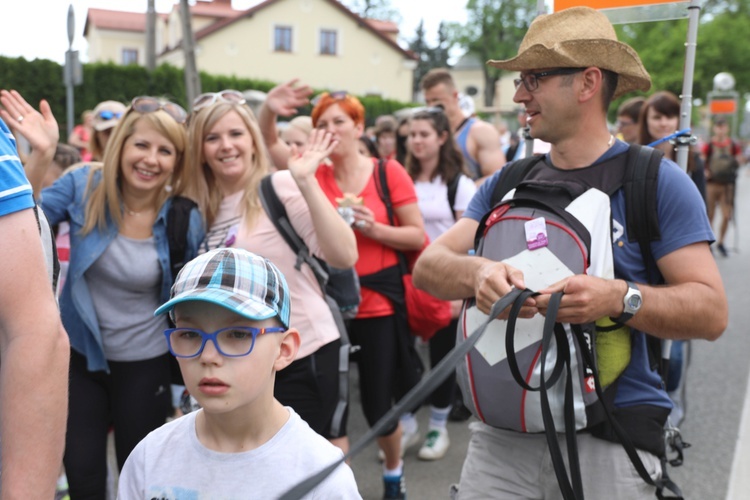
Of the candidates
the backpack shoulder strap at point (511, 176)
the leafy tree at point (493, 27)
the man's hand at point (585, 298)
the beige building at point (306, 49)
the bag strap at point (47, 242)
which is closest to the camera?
the bag strap at point (47, 242)

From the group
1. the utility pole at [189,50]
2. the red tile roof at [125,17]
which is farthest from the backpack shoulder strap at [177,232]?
the red tile roof at [125,17]

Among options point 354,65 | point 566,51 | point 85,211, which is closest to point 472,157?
point 85,211

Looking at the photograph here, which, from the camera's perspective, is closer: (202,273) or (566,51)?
(202,273)

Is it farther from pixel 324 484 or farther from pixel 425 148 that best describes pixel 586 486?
pixel 425 148

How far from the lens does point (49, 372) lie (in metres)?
1.56

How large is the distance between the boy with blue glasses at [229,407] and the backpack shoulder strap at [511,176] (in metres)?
1.04

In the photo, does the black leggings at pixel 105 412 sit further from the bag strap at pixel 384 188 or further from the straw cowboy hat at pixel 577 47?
the straw cowboy hat at pixel 577 47

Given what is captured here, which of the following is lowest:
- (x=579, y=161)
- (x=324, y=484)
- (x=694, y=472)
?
(x=694, y=472)

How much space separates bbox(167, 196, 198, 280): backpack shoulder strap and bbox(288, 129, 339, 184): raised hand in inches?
21.9

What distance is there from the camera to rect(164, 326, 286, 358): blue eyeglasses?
5.58ft

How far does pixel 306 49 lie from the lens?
47281mm

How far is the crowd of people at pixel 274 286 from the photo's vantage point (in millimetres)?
1700

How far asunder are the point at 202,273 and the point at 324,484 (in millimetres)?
527

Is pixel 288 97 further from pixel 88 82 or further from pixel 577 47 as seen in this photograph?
pixel 88 82
